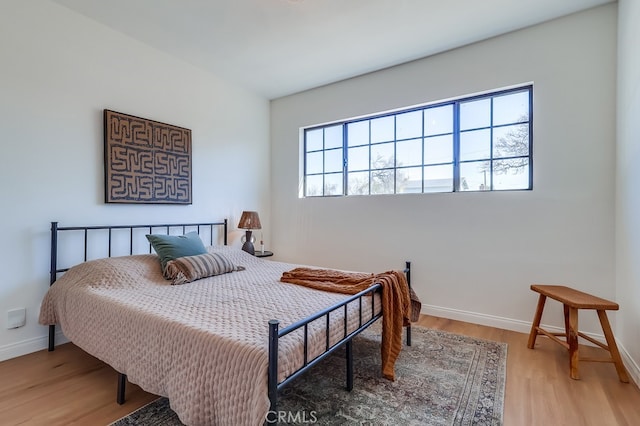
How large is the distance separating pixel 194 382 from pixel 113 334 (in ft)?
2.37

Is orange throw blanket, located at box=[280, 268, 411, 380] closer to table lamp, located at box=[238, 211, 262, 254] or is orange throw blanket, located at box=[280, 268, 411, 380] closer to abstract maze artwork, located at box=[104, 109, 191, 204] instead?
table lamp, located at box=[238, 211, 262, 254]

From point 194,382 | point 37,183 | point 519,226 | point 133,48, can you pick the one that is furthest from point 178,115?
point 519,226

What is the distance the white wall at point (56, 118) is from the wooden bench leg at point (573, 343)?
3.32 m

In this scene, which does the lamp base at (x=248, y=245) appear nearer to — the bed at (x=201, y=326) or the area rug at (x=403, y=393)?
the bed at (x=201, y=326)

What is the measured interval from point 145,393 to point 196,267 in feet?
2.82

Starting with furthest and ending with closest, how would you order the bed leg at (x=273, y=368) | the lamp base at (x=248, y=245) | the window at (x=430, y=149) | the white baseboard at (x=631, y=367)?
the lamp base at (x=248, y=245) < the window at (x=430, y=149) < the white baseboard at (x=631, y=367) < the bed leg at (x=273, y=368)

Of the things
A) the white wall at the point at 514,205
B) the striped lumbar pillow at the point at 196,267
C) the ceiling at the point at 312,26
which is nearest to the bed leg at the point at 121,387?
the striped lumbar pillow at the point at 196,267

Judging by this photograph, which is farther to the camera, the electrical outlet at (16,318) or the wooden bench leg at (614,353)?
the electrical outlet at (16,318)

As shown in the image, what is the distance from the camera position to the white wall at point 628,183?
6.17 ft

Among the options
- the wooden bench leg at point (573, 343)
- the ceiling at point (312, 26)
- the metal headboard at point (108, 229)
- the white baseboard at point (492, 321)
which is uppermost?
the ceiling at point (312, 26)

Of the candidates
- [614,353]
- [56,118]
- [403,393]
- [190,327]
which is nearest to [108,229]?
[56,118]

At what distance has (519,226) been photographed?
2645 millimetres

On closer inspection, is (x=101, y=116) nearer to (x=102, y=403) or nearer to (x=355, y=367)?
(x=102, y=403)

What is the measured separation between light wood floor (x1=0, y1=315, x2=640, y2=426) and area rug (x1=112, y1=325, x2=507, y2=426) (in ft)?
0.34
